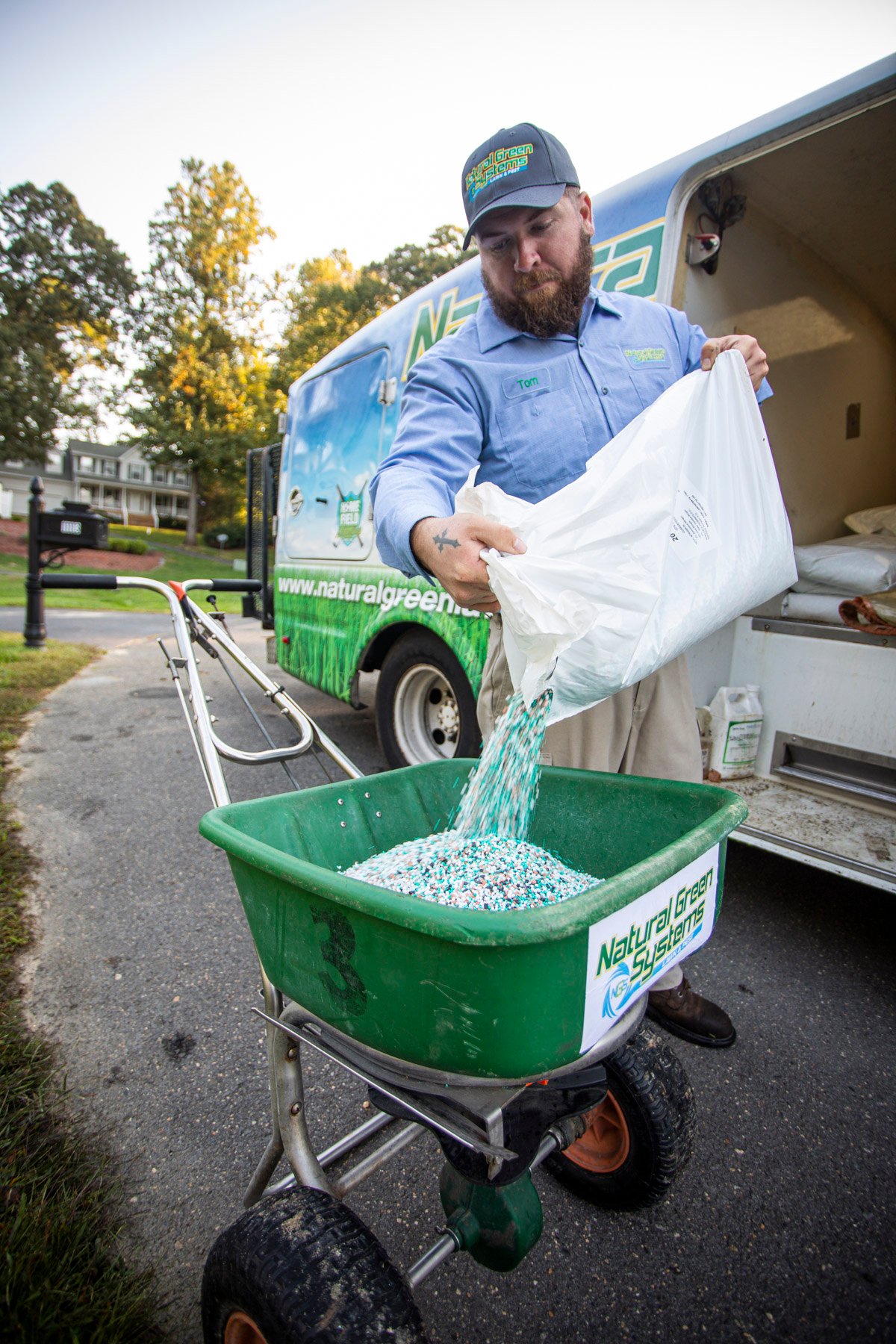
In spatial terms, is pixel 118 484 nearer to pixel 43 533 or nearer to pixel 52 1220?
pixel 43 533

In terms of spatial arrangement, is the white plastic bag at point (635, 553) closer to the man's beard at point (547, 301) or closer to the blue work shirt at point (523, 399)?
the blue work shirt at point (523, 399)

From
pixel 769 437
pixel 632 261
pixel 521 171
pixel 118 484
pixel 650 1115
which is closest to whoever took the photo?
pixel 650 1115

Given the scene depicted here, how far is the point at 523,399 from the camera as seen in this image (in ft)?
5.65

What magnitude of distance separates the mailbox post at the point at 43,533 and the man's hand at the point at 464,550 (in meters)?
7.42

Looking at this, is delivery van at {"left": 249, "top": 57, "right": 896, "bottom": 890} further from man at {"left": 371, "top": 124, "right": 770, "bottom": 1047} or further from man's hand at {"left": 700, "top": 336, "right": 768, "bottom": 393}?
man's hand at {"left": 700, "top": 336, "right": 768, "bottom": 393}

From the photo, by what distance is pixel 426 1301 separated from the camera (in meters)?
1.37

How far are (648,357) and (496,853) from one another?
134 cm

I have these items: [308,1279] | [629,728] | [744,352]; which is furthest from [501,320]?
[308,1279]

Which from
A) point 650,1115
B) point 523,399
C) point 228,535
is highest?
point 228,535

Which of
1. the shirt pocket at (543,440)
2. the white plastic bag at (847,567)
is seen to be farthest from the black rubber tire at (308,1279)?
the white plastic bag at (847,567)

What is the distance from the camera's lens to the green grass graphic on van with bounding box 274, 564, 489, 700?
3416 mm

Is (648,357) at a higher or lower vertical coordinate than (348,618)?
higher

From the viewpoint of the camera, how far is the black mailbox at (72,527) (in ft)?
25.1

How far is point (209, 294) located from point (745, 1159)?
34.3 m
